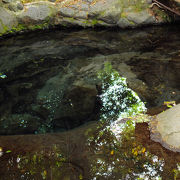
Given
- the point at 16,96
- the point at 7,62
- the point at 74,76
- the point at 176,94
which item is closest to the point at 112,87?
the point at 74,76

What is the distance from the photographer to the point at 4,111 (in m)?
4.63

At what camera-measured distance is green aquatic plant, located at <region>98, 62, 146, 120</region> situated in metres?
4.30

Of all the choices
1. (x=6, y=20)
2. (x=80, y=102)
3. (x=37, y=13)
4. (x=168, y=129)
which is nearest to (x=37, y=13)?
(x=37, y=13)

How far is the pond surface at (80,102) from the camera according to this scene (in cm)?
266

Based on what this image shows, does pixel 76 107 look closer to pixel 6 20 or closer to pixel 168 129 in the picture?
pixel 168 129

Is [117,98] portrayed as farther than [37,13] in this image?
No

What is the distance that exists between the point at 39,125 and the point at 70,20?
21.5 ft

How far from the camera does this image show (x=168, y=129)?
116 inches

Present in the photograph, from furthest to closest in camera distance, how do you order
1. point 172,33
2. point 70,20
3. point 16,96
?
point 70,20
point 172,33
point 16,96

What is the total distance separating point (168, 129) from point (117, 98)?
1993 mm

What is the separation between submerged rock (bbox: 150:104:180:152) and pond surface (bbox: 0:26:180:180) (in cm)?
10

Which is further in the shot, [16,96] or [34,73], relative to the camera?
[34,73]

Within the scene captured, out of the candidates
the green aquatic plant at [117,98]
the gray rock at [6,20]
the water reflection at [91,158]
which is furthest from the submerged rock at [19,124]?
the gray rock at [6,20]

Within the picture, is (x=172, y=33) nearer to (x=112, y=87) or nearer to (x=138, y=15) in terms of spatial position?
(x=138, y=15)
